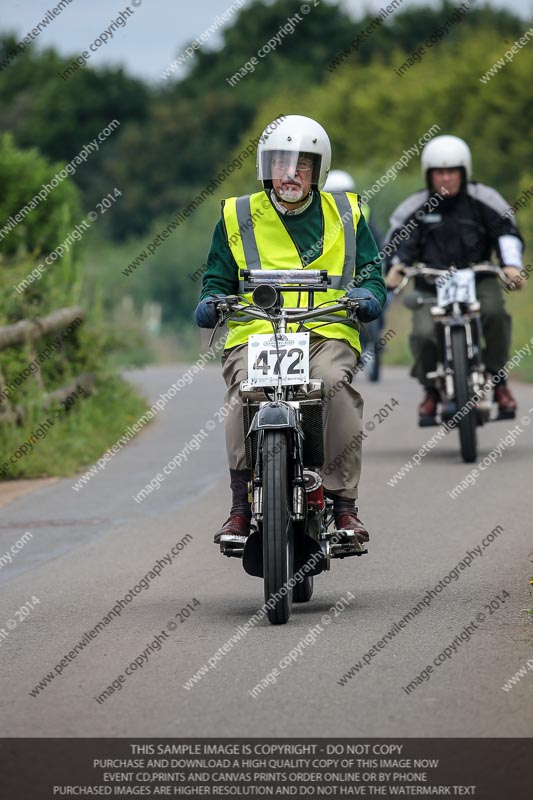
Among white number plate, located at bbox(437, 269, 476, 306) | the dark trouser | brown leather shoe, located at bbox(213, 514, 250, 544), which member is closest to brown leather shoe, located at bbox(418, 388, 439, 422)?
the dark trouser

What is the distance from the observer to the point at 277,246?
7602 millimetres

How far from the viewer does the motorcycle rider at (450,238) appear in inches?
507

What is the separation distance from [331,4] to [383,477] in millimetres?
66009

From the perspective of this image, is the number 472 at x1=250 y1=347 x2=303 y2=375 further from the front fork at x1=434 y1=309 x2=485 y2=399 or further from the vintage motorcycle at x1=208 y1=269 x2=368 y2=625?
the front fork at x1=434 y1=309 x2=485 y2=399

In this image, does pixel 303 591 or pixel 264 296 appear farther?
pixel 303 591

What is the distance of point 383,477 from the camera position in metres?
12.3

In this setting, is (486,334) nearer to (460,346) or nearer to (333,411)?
(460,346)

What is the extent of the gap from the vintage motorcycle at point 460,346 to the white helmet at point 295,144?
507 cm

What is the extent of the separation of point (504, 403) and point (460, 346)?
74 cm

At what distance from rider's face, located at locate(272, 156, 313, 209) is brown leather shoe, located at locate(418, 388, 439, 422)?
568 cm

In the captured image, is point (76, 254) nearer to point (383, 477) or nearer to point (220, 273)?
point (383, 477)

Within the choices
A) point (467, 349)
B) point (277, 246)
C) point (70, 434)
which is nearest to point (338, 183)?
point (70, 434)
